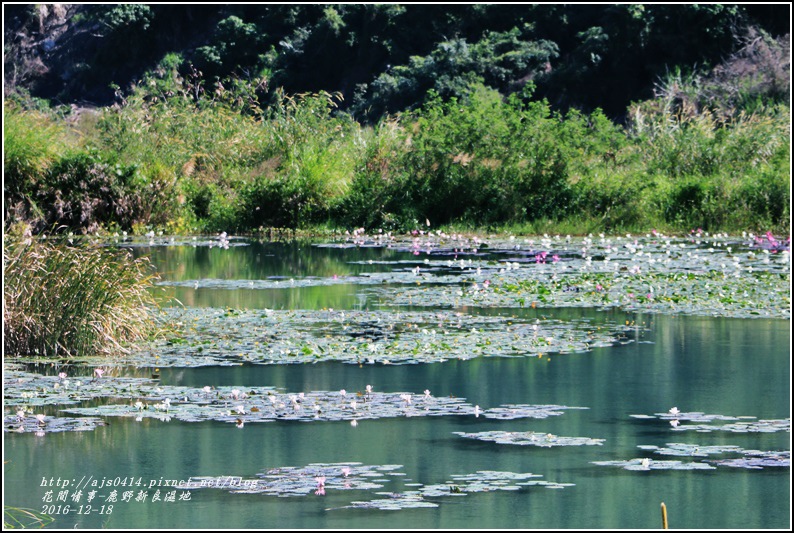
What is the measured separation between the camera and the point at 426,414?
827 centimetres

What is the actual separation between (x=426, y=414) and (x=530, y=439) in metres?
0.92

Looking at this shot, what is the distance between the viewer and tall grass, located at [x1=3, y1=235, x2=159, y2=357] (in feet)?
33.3

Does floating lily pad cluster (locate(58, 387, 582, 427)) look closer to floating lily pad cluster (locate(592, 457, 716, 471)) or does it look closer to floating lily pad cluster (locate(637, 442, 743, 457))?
floating lily pad cluster (locate(637, 442, 743, 457))

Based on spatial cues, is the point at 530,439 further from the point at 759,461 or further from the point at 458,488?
the point at 759,461

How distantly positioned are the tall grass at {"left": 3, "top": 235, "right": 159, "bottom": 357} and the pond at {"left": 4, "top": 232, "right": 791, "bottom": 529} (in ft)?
1.24

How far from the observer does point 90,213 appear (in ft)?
77.7

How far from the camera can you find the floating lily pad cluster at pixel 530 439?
7.48 metres

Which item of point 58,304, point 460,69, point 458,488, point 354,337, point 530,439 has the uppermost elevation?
point 460,69

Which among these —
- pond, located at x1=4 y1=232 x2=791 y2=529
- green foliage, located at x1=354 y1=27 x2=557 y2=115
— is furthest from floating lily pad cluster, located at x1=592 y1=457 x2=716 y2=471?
green foliage, located at x1=354 y1=27 x2=557 y2=115

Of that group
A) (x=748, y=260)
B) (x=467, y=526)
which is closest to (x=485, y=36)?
(x=748, y=260)

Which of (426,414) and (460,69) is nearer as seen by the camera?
(426,414)

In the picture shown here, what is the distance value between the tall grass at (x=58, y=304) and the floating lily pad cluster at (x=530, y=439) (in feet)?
12.5

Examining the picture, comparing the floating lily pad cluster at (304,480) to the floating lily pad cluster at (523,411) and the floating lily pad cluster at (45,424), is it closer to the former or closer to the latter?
the floating lily pad cluster at (45,424)

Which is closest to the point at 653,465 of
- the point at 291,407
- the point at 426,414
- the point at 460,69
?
the point at 426,414
